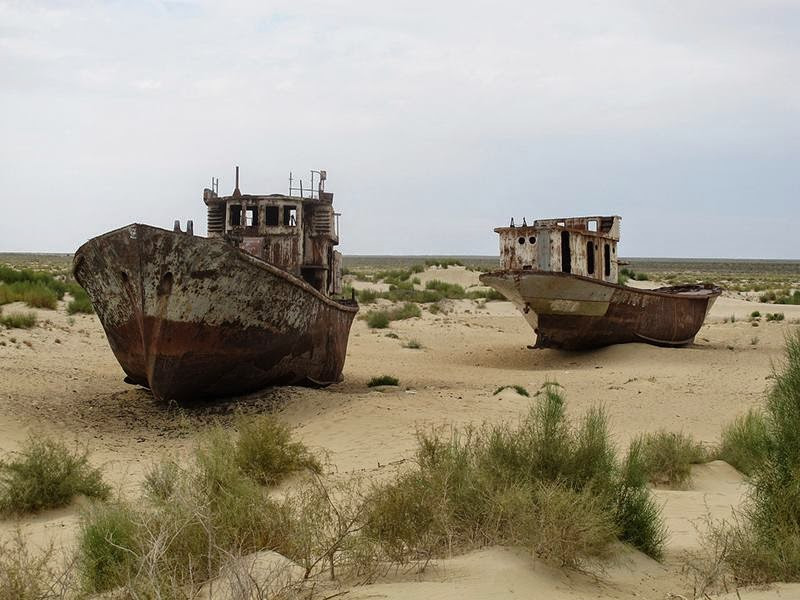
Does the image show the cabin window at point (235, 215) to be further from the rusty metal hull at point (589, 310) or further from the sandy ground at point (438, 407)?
the rusty metal hull at point (589, 310)

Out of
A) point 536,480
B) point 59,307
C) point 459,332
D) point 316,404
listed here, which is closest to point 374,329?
point 459,332

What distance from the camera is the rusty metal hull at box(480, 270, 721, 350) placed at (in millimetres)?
17016

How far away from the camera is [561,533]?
14.6ft

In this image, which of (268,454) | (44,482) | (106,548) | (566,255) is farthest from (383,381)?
(106,548)

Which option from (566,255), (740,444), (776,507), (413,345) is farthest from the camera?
(413,345)

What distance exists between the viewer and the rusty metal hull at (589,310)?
55.8 feet

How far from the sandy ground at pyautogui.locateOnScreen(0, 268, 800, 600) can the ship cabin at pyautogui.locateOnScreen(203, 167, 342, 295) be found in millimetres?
2324

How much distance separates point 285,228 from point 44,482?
7.89m

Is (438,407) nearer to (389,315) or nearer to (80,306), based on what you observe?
(80,306)

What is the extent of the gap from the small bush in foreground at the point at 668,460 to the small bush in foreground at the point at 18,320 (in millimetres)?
13997

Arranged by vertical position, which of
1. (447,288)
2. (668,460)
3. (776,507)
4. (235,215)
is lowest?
(668,460)

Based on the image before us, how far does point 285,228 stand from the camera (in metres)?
13.7

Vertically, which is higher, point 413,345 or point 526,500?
point 526,500

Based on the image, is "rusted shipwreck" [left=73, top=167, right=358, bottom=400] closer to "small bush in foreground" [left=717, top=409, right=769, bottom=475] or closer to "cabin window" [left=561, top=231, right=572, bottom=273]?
"small bush in foreground" [left=717, top=409, right=769, bottom=475]
